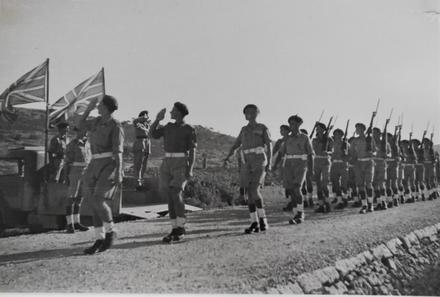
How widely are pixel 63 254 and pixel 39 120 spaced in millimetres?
7612

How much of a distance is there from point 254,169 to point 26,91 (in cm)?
480

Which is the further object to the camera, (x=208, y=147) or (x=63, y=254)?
(x=208, y=147)

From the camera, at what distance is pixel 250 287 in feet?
12.7

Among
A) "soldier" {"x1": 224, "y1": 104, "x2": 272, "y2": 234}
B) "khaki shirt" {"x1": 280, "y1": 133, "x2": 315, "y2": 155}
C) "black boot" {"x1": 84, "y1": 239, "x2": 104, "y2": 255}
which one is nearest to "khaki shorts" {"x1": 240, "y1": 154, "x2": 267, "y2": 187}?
"soldier" {"x1": 224, "y1": 104, "x2": 272, "y2": 234}

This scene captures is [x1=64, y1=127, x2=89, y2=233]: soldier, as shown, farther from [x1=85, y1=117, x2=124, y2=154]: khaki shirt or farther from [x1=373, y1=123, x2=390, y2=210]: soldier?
[x1=373, y1=123, x2=390, y2=210]: soldier

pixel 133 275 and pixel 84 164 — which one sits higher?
pixel 84 164

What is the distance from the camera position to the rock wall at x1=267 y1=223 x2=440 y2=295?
4.41m

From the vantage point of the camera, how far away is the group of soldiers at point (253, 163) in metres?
5.08

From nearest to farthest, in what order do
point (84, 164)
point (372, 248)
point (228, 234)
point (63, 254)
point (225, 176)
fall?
point (63, 254) → point (372, 248) → point (228, 234) → point (84, 164) → point (225, 176)

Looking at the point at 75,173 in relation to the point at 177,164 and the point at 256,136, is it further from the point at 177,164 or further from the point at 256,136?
the point at 256,136

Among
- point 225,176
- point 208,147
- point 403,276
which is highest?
point 208,147

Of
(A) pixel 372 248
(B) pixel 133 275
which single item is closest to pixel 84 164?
(B) pixel 133 275

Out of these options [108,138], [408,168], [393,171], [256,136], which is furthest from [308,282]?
[408,168]

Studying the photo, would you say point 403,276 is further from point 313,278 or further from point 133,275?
point 133,275
